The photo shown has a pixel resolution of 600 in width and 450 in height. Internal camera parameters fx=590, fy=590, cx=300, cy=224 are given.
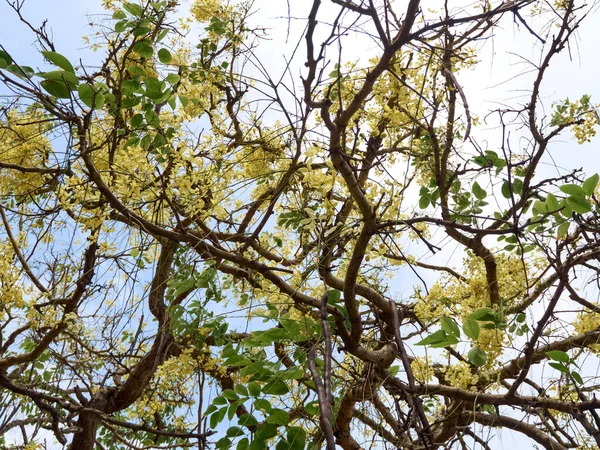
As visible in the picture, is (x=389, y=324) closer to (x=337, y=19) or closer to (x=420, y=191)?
(x=420, y=191)

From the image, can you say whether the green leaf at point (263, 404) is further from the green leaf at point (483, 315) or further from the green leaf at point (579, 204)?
the green leaf at point (579, 204)

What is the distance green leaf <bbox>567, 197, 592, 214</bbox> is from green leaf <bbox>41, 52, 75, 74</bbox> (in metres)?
1.19

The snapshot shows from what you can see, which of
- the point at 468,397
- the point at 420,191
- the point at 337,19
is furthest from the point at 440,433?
the point at 337,19

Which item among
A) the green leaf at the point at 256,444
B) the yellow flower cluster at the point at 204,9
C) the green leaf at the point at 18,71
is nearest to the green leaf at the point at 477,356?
the green leaf at the point at 256,444

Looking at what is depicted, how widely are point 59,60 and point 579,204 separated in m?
1.23

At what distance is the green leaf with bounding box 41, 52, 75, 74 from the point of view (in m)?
1.38

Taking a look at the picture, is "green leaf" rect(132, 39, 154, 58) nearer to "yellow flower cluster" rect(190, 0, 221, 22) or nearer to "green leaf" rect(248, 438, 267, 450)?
"green leaf" rect(248, 438, 267, 450)

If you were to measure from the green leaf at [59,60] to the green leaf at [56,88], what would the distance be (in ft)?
0.14

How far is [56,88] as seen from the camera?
1.45m

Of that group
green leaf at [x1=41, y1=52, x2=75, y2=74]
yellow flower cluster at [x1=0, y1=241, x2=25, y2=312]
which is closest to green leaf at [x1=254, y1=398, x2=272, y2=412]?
green leaf at [x1=41, y1=52, x2=75, y2=74]

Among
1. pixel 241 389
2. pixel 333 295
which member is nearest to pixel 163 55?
pixel 333 295

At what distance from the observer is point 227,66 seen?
285cm

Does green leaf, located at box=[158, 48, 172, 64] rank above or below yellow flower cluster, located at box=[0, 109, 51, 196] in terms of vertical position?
below

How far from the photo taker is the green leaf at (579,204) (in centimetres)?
126
